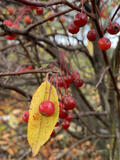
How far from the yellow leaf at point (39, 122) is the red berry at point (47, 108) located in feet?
0.05

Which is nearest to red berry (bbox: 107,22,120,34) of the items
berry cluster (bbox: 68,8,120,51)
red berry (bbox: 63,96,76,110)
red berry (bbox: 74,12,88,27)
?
berry cluster (bbox: 68,8,120,51)

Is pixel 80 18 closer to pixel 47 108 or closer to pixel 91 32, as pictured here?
pixel 91 32

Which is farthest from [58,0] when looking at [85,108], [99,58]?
[85,108]

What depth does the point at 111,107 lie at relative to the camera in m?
1.45

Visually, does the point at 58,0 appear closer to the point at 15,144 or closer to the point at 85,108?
the point at 85,108

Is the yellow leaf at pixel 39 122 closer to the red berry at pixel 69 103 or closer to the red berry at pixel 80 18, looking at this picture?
the red berry at pixel 69 103

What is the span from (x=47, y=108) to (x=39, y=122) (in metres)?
0.07

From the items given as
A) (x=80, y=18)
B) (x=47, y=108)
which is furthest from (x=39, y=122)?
(x=80, y=18)

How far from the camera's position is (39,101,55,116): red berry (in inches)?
21.3

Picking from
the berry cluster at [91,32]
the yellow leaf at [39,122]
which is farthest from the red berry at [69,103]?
the berry cluster at [91,32]

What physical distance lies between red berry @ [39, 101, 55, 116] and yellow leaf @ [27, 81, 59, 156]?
0.02 meters

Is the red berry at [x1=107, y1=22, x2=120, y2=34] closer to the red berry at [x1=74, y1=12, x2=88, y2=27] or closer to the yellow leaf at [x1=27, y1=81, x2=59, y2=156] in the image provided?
the red berry at [x1=74, y1=12, x2=88, y2=27]

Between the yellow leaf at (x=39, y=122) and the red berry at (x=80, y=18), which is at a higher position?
the red berry at (x=80, y=18)

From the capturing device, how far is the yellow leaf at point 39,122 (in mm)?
552
